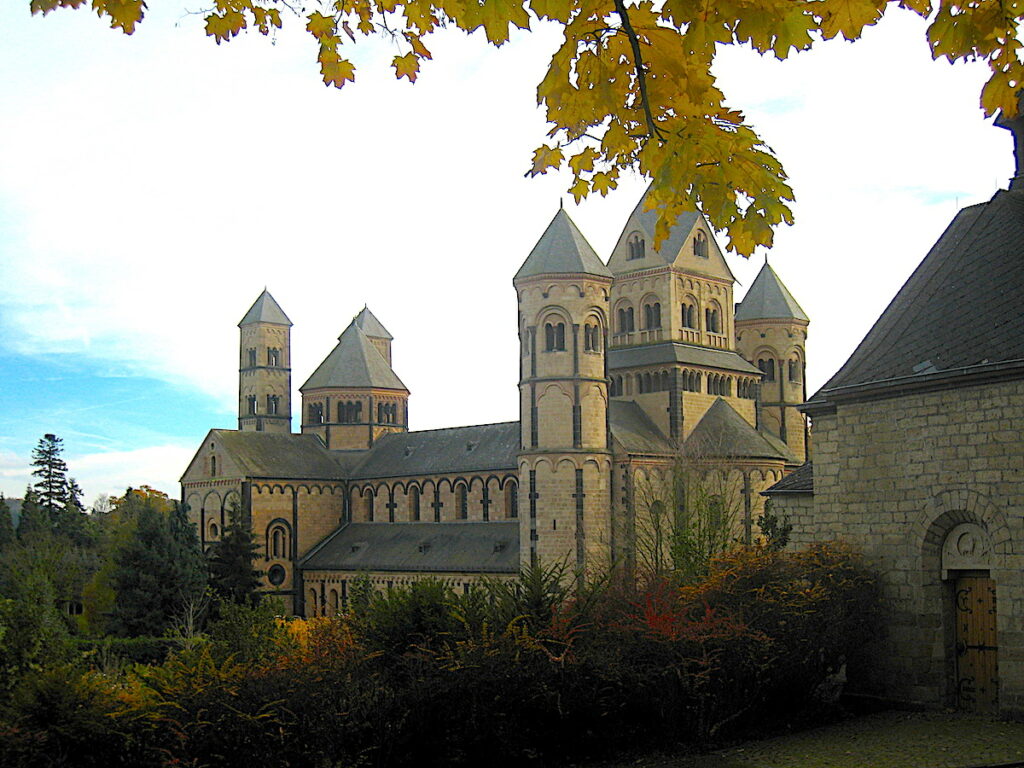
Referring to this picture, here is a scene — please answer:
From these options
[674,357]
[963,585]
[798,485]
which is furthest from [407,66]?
[674,357]

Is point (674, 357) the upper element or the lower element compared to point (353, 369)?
lower

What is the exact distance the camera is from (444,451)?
188 ft

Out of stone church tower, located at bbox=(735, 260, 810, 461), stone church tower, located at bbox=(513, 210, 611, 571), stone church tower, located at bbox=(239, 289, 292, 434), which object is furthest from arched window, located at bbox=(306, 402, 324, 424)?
stone church tower, located at bbox=(735, 260, 810, 461)

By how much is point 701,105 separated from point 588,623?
28.8ft

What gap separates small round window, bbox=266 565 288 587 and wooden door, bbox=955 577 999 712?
146ft

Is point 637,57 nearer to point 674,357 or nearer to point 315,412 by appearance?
point 674,357

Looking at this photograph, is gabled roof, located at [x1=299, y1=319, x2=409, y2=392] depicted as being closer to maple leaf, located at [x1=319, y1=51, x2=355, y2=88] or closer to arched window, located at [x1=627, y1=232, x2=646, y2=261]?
arched window, located at [x1=627, y1=232, x2=646, y2=261]

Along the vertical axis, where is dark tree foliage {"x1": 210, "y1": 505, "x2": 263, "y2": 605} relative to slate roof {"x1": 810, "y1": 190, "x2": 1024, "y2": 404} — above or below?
below

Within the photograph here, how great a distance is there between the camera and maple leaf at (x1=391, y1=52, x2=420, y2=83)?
7.29 metres

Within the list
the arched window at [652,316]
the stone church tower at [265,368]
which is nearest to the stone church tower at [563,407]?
the arched window at [652,316]

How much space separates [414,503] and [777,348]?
21.6 metres

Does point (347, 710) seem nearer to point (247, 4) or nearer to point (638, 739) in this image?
point (638, 739)

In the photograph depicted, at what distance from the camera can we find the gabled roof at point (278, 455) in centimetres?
5759

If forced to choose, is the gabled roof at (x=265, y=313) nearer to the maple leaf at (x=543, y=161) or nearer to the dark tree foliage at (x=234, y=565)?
the dark tree foliage at (x=234, y=565)
